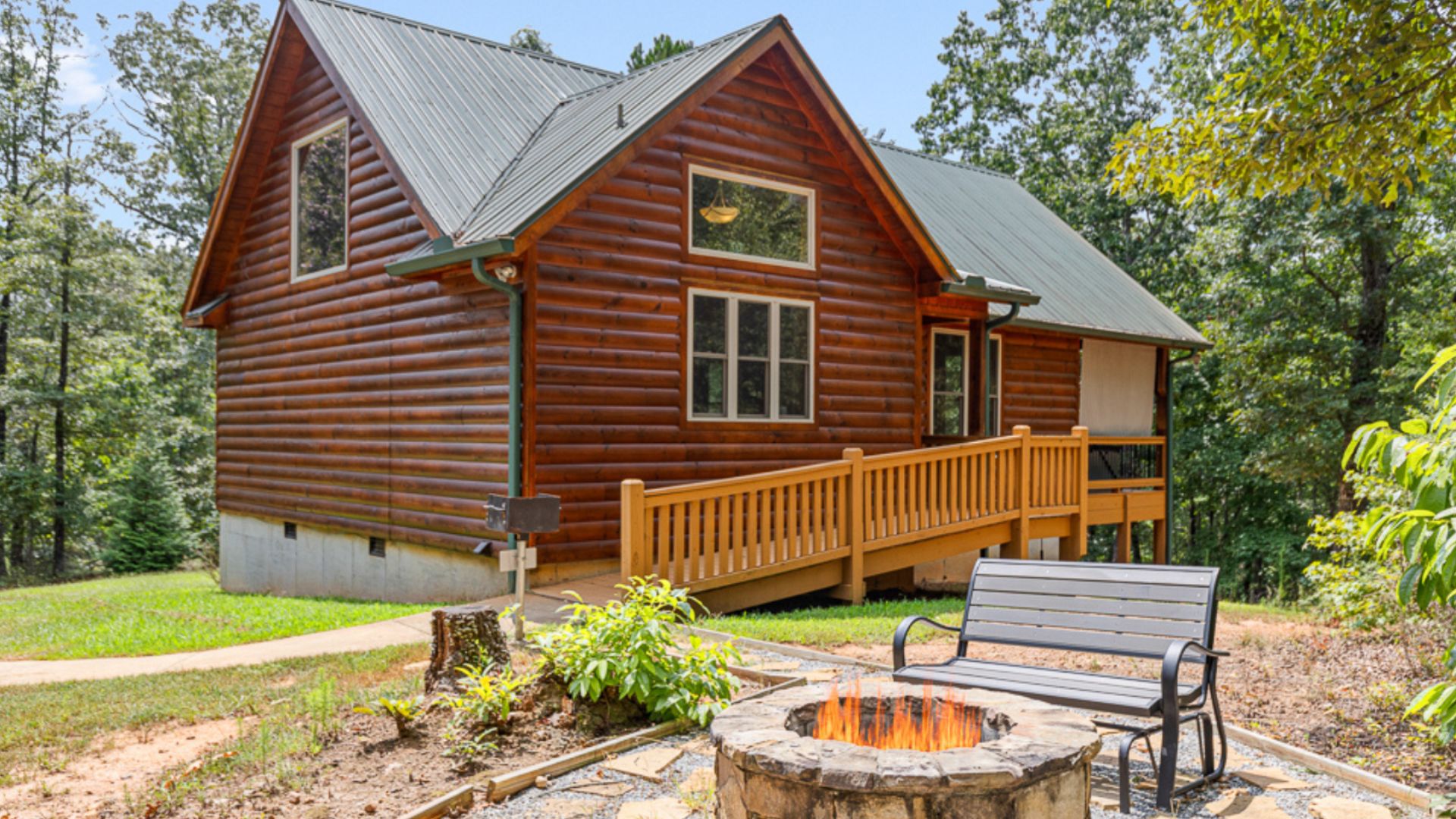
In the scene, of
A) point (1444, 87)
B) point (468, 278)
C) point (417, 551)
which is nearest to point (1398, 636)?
point (1444, 87)

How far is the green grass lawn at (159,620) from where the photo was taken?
8531 mm

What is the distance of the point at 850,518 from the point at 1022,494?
2818mm

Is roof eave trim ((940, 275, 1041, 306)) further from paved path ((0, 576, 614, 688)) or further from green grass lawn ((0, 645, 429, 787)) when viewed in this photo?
green grass lawn ((0, 645, 429, 787))

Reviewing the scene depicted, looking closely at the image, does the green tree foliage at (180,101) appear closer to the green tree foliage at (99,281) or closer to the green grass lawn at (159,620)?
the green tree foliage at (99,281)

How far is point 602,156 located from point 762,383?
3.37 meters

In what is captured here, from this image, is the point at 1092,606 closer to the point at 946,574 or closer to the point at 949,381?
the point at 946,574

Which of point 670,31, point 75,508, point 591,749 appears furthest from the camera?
point 75,508

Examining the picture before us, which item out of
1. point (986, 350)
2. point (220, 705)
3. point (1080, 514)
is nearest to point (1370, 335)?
point (986, 350)

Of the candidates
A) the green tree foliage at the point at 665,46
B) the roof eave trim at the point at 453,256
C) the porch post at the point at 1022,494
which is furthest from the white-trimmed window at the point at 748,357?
the green tree foliage at the point at 665,46

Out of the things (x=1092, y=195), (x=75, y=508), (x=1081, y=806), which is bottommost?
(x=75, y=508)

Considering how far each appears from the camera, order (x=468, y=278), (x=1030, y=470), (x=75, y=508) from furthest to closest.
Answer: (x=75, y=508) < (x=1030, y=470) < (x=468, y=278)

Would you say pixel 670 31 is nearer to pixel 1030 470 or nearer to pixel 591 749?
pixel 1030 470

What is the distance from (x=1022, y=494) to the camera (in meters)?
12.2

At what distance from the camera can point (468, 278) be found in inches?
415
